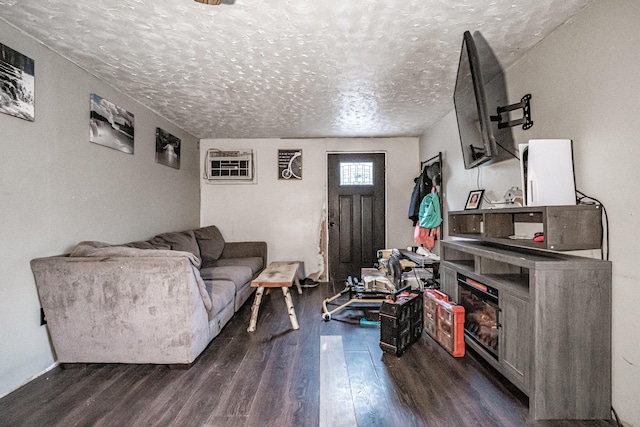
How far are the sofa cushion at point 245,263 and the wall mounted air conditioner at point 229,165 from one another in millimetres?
1378

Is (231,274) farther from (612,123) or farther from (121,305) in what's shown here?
(612,123)

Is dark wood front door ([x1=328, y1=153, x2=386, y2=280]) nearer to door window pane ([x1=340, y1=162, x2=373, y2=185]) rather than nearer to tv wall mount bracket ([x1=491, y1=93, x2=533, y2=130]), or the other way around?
door window pane ([x1=340, y1=162, x2=373, y2=185])

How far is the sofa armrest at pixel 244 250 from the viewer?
444 centimetres

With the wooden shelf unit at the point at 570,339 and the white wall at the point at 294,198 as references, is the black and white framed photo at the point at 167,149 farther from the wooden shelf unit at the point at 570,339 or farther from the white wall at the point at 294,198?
the wooden shelf unit at the point at 570,339

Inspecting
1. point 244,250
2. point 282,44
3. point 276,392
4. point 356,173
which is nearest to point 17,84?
point 282,44

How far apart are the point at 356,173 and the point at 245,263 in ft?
7.57

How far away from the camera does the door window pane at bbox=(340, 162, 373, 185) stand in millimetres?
4840

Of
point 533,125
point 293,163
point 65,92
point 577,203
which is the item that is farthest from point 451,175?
point 65,92

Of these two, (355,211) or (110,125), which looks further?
(355,211)

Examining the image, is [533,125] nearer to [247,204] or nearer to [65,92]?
[65,92]

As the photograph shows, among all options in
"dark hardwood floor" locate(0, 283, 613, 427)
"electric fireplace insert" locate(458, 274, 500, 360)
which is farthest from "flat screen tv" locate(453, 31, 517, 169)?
"dark hardwood floor" locate(0, 283, 613, 427)

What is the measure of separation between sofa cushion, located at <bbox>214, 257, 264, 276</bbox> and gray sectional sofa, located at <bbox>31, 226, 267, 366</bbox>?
5.53 feet

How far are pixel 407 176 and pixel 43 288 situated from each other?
455 cm

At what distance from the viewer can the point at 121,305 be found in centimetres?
201
